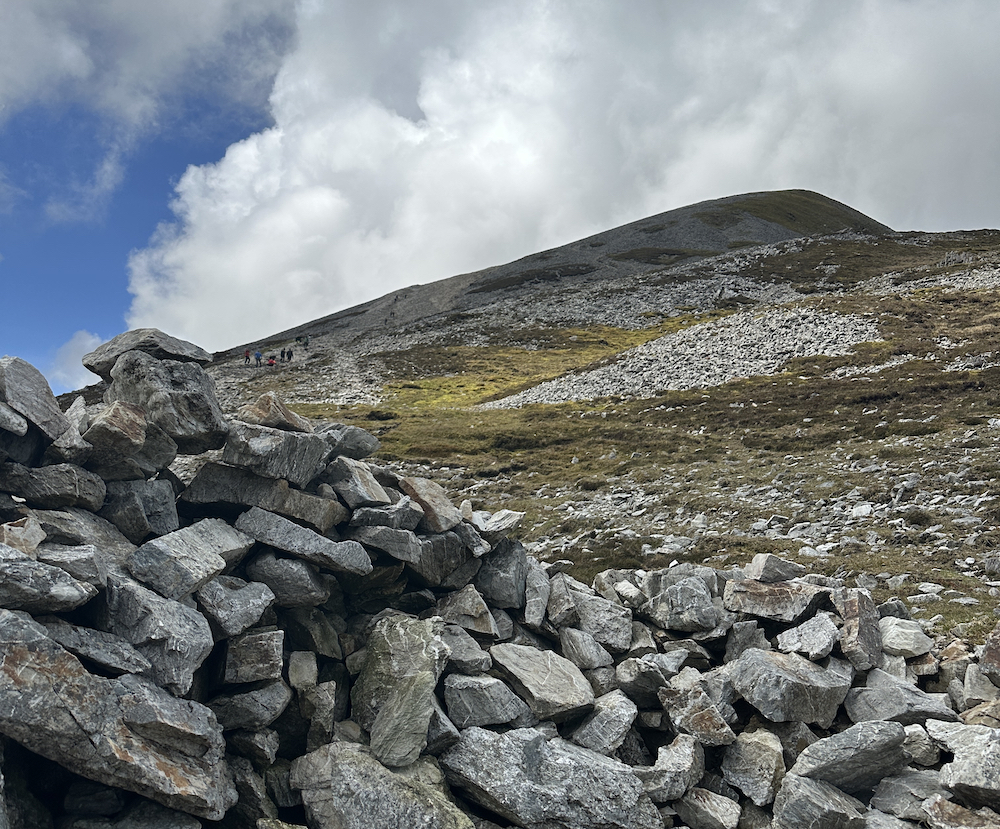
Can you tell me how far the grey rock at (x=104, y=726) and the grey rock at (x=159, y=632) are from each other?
30 cm

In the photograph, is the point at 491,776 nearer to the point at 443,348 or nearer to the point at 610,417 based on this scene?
the point at 610,417

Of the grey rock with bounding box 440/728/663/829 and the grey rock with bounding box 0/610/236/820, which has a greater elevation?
the grey rock with bounding box 0/610/236/820

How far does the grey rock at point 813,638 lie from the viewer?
36.5 ft

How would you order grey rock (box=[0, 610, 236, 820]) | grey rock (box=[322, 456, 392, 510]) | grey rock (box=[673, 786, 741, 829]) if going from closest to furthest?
grey rock (box=[0, 610, 236, 820])
grey rock (box=[673, 786, 741, 829])
grey rock (box=[322, 456, 392, 510])

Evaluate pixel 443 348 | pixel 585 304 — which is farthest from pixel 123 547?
pixel 585 304

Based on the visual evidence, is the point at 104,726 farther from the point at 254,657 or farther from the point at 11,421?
the point at 11,421

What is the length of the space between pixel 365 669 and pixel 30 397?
21.8 feet

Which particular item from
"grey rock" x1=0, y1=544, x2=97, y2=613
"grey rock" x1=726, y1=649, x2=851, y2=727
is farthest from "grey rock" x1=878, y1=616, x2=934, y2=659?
"grey rock" x1=0, y1=544, x2=97, y2=613

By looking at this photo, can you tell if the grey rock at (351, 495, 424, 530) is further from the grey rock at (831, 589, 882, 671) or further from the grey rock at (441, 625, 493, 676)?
the grey rock at (831, 589, 882, 671)

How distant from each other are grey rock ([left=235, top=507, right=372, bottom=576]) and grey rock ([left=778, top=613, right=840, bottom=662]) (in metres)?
7.60

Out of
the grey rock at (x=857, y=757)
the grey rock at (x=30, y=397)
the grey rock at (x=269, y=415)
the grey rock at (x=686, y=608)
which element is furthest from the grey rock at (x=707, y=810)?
the grey rock at (x=30, y=397)

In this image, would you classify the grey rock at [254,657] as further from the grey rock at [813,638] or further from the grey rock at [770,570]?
the grey rock at [770,570]

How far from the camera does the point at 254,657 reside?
30.6 ft

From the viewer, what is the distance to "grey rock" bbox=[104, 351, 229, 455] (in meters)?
11.1
